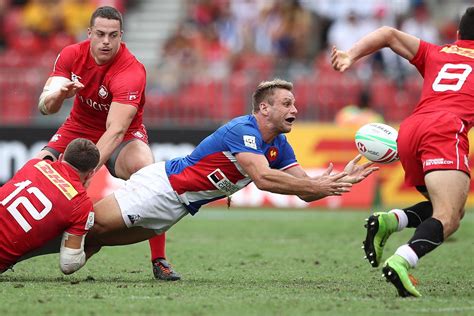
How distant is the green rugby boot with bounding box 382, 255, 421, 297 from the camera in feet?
23.6

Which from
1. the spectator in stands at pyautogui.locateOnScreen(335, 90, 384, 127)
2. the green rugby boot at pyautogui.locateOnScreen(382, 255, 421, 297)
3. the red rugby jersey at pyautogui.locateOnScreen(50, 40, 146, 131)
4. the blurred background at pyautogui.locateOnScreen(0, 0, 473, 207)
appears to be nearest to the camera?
the green rugby boot at pyautogui.locateOnScreen(382, 255, 421, 297)

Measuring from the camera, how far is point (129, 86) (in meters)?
9.33

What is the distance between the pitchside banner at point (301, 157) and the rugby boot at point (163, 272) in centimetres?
831

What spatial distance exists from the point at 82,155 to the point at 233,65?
43.9 feet

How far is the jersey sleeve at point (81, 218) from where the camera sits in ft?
26.9

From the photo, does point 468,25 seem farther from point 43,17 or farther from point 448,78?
point 43,17

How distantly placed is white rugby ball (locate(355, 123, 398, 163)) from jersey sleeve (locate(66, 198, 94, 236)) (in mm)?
2399

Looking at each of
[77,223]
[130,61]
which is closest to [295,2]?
[130,61]

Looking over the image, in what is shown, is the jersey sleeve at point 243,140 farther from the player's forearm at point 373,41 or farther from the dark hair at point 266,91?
the player's forearm at point 373,41

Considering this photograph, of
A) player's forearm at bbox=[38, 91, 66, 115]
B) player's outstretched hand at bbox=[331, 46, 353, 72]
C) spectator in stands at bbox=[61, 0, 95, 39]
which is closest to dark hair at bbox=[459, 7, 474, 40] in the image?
player's outstretched hand at bbox=[331, 46, 353, 72]

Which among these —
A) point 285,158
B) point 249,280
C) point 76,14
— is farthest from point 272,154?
point 76,14

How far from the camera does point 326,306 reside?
7.01 metres

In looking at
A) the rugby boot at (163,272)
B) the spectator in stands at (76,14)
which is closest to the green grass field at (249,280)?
the rugby boot at (163,272)

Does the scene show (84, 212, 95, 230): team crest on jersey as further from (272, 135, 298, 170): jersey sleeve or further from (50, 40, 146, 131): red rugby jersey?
(272, 135, 298, 170): jersey sleeve
